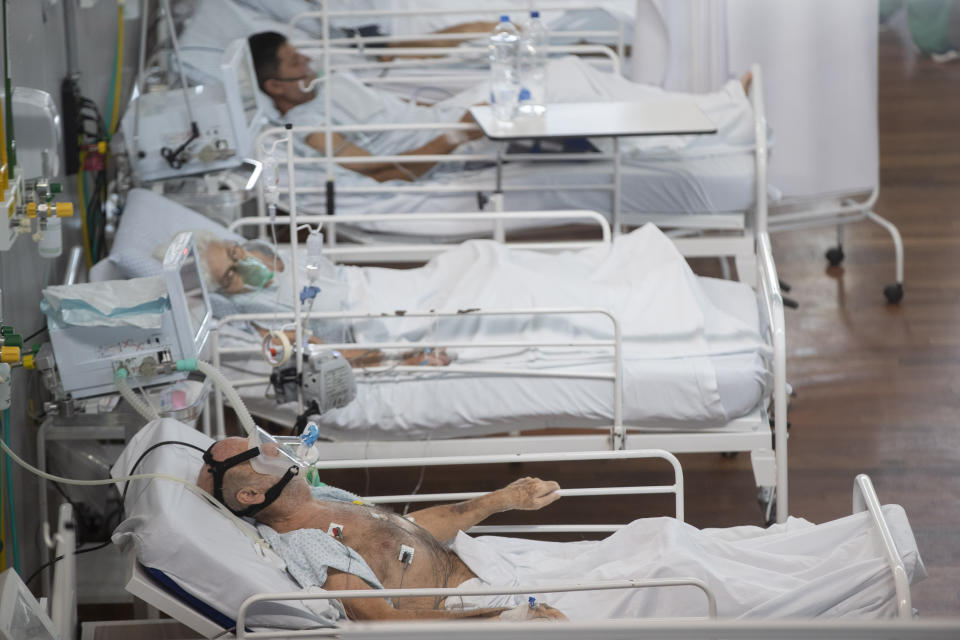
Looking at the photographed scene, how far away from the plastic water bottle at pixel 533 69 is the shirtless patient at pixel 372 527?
203 centimetres

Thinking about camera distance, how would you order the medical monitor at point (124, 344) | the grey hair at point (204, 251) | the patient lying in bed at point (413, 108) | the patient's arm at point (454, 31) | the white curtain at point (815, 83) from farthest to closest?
the patient's arm at point (454, 31)
the white curtain at point (815, 83)
the patient lying in bed at point (413, 108)
the grey hair at point (204, 251)
the medical monitor at point (124, 344)

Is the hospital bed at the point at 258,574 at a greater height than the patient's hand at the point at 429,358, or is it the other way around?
the patient's hand at the point at 429,358

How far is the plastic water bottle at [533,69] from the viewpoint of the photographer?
13.6 feet

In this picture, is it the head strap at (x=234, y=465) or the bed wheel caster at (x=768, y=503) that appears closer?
the head strap at (x=234, y=465)

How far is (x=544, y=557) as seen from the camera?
2.44 meters

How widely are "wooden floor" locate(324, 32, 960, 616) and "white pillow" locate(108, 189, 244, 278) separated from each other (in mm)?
865

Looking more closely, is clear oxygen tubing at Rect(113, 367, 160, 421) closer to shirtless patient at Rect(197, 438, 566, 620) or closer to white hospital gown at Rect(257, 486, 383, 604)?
shirtless patient at Rect(197, 438, 566, 620)

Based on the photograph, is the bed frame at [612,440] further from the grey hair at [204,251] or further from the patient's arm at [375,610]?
the patient's arm at [375,610]

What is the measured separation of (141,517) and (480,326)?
4.35 feet

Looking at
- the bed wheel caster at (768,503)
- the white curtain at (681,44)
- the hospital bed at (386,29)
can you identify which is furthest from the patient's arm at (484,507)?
the white curtain at (681,44)

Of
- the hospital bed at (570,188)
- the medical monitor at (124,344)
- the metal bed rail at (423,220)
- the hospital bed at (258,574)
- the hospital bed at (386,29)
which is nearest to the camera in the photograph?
the hospital bed at (258,574)

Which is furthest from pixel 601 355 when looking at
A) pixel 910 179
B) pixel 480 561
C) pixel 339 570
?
pixel 910 179

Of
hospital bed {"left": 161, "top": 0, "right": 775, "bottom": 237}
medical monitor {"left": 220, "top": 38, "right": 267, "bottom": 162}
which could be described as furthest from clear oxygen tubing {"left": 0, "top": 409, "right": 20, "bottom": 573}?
hospital bed {"left": 161, "top": 0, "right": 775, "bottom": 237}

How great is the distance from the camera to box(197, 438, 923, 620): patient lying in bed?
211cm
